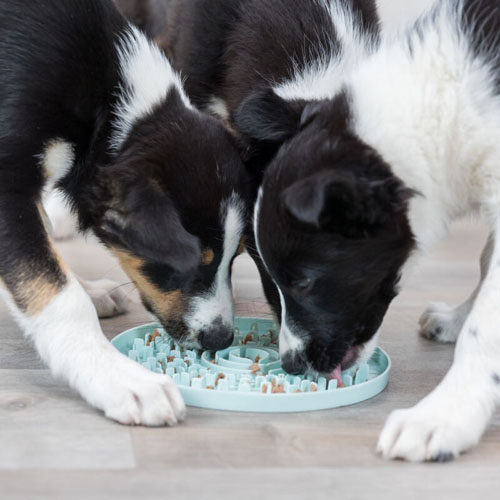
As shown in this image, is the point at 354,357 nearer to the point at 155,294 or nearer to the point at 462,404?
the point at 462,404

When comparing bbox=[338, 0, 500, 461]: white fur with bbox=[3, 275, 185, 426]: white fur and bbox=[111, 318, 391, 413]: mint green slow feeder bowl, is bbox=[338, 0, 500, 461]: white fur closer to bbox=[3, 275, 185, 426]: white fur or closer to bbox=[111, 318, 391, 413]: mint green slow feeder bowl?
bbox=[111, 318, 391, 413]: mint green slow feeder bowl

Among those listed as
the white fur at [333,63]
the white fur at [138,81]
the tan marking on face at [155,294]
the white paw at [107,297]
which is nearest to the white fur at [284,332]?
the tan marking on face at [155,294]

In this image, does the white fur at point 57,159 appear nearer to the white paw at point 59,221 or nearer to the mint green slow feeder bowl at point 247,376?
the mint green slow feeder bowl at point 247,376

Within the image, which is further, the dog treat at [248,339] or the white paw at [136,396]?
the dog treat at [248,339]

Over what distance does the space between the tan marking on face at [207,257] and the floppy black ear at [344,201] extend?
0.43 meters

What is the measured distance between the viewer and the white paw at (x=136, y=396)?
2.31 meters

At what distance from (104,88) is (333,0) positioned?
1322 mm

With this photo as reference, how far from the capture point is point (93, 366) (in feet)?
8.06

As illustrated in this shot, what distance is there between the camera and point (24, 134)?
2.74 meters

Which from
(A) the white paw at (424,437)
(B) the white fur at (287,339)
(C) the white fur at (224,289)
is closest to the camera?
(A) the white paw at (424,437)

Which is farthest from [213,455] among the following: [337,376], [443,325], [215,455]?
[443,325]

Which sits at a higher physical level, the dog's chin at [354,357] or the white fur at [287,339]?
the white fur at [287,339]

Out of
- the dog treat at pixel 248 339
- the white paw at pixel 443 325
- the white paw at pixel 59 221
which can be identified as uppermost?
the dog treat at pixel 248 339

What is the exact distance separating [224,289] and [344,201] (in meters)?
0.64
